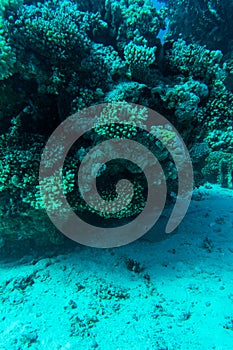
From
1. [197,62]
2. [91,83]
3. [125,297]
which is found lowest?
[125,297]

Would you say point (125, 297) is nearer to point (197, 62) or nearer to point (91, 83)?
point (91, 83)

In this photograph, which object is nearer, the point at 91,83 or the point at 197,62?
the point at 91,83

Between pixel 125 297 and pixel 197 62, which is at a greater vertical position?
pixel 197 62

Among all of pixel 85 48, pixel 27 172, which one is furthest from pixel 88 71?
pixel 27 172

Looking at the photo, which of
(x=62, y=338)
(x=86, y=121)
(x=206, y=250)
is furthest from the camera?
(x=206, y=250)

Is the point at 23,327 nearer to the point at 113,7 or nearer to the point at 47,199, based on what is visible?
the point at 47,199

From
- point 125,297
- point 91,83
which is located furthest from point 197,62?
point 125,297

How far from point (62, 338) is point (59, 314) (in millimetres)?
394

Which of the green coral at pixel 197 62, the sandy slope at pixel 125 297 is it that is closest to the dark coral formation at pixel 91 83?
the green coral at pixel 197 62

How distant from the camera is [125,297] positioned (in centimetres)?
351

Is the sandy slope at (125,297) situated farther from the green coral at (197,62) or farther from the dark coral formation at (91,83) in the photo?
the green coral at (197,62)

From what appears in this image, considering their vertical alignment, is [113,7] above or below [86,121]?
above

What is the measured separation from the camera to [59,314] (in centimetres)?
320

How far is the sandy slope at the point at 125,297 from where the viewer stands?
2830 mm
